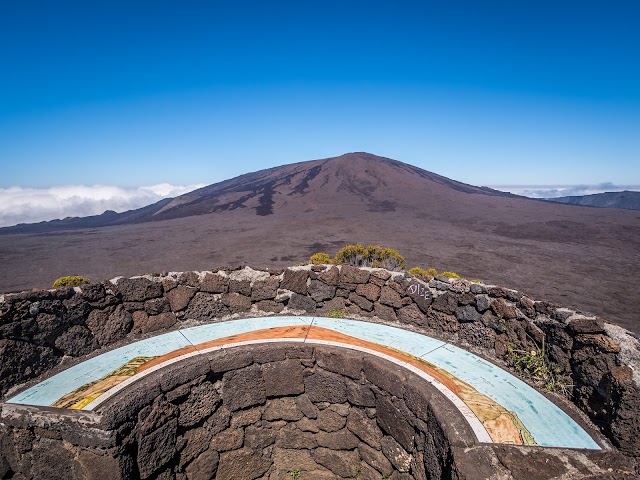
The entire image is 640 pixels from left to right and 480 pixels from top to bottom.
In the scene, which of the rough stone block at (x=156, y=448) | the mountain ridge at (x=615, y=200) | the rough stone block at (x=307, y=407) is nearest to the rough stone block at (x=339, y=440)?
the rough stone block at (x=307, y=407)

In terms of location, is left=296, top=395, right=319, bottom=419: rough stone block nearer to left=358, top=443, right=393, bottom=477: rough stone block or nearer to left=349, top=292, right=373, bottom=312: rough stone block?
left=358, top=443, right=393, bottom=477: rough stone block

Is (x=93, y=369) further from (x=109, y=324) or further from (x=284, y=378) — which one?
(x=284, y=378)

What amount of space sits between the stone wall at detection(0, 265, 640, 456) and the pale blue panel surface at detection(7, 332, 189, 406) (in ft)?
0.85

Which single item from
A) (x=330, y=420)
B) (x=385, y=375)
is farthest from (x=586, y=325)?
(x=330, y=420)

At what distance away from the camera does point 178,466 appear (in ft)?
13.3

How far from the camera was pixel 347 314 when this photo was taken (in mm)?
5891

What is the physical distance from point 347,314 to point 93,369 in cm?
360

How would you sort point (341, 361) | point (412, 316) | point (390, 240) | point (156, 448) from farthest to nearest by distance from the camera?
point (390, 240)
point (412, 316)
point (341, 361)
point (156, 448)

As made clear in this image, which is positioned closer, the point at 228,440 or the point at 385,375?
the point at 385,375

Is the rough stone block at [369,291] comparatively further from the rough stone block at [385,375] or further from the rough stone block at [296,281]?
the rough stone block at [385,375]

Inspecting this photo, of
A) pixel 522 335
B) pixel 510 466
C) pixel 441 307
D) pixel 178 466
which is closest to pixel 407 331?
pixel 441 307

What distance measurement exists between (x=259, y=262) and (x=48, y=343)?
27.3 m

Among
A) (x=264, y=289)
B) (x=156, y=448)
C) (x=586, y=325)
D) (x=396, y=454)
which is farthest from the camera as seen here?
(x=264, y=289)

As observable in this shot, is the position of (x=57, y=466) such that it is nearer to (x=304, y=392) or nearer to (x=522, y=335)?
(x=304, y=392)
